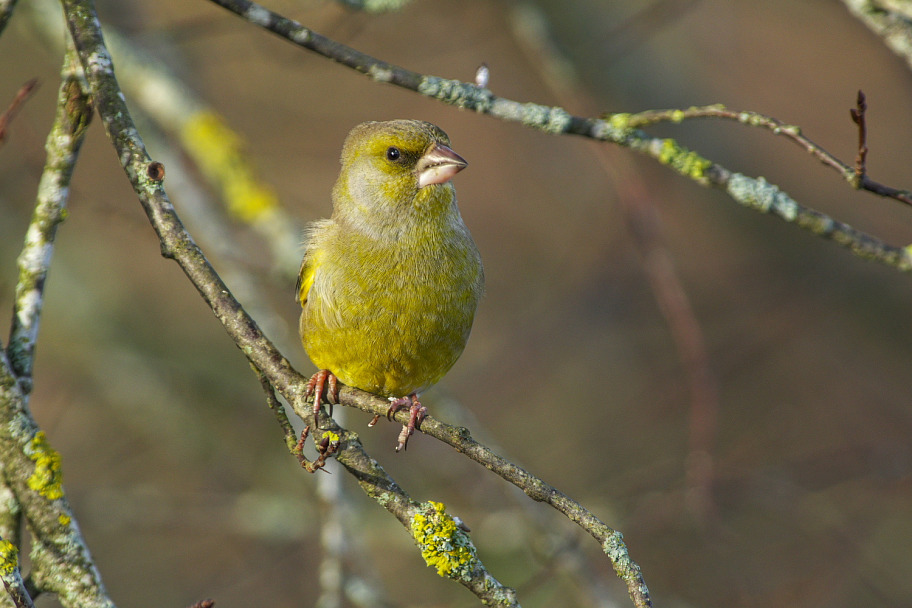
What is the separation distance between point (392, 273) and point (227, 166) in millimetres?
2702

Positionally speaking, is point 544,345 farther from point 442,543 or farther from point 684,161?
point 442,543

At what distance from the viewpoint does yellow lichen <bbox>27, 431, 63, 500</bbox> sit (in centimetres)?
255

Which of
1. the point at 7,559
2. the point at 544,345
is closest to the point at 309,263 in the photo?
the point at 7,559

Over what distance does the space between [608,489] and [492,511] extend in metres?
0.93

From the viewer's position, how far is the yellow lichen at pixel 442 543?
2436mm

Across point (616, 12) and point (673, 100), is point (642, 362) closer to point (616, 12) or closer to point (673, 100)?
point (673, 100)

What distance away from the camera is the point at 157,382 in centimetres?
693

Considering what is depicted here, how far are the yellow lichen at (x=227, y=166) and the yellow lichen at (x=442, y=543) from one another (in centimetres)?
341

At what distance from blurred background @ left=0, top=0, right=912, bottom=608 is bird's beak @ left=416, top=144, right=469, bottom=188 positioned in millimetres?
987

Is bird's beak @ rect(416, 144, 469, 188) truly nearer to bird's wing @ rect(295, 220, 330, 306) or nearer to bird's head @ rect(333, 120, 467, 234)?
bird's head @ rect(333, 120, 467, 234)

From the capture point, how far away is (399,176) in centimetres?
371

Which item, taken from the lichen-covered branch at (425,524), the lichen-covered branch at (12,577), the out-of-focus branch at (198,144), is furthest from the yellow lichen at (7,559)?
the out-of-focus branch at (198,144)

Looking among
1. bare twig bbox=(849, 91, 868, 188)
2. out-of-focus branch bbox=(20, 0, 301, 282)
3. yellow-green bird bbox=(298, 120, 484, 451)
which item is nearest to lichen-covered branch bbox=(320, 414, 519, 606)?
yellow-green bird bbox=(298, 120, 484, 451)

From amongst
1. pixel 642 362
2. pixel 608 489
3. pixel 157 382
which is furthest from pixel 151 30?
pixel 642 362
